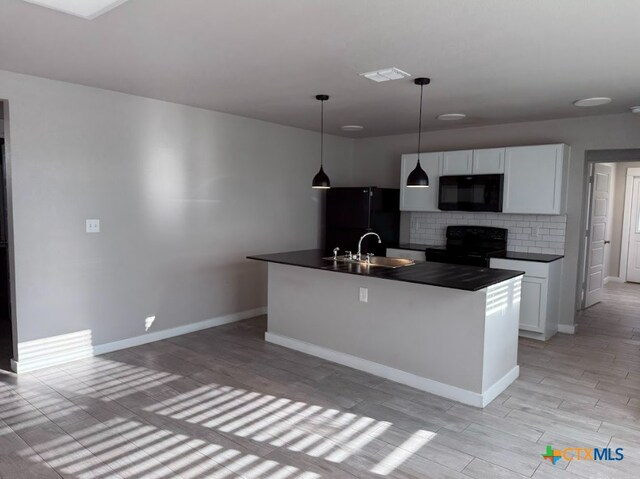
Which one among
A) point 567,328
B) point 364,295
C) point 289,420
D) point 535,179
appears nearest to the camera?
point 289,420

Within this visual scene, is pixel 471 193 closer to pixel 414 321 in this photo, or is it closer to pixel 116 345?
pixel 414 321

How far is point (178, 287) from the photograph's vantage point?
4715mm

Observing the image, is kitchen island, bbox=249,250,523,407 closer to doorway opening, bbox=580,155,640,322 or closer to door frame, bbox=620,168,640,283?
doorway opening, bbox=580,155,640,322

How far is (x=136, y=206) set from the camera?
169 inches

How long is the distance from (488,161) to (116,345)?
434 centimetres

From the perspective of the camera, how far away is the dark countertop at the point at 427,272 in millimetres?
3090

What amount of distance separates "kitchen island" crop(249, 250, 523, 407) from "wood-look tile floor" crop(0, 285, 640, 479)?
0.14m

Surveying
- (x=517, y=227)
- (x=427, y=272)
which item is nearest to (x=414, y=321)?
(x=427, y=272)

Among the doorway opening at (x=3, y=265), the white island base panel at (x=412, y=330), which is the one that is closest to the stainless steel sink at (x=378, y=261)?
the white island base panel at (x=412, y=330)

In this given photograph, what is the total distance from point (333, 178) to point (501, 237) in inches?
95.1

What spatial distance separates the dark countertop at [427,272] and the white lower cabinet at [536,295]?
1.20 metres

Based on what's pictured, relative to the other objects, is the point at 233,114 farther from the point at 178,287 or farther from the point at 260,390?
the point at 260,390

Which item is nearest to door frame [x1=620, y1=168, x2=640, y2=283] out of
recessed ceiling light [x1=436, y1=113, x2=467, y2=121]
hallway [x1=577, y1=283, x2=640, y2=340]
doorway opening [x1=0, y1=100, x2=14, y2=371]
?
hallway [x1=577, y1=283, x2=640, y2=340]

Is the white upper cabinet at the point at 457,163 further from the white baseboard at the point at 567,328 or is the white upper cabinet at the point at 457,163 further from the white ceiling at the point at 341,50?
the white baseboard at the point at 567,328
